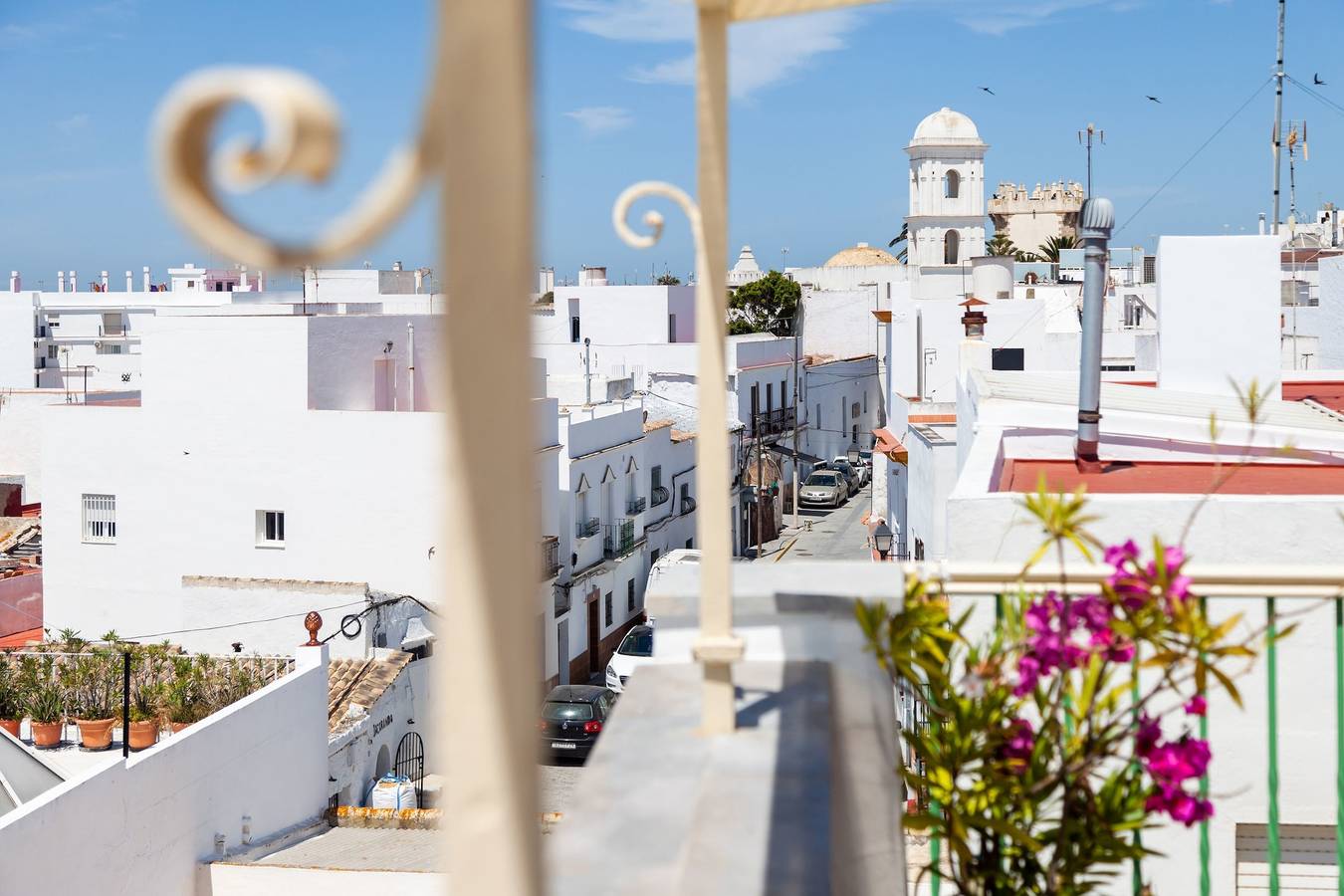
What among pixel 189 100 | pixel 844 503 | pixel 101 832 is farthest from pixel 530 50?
pixel 844 503

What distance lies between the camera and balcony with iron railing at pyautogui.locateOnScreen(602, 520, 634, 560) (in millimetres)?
27062

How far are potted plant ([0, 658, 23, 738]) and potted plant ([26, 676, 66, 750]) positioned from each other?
0.39ft

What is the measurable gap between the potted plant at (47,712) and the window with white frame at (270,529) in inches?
308

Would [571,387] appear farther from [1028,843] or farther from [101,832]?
[1028,843]

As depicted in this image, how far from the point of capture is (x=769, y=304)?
50281mm

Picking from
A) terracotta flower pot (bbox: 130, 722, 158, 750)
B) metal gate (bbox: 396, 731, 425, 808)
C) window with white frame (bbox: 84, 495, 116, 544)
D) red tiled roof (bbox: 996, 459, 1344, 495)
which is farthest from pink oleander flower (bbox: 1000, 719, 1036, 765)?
window with white frame (bbox: 84, 495, 116, 544)

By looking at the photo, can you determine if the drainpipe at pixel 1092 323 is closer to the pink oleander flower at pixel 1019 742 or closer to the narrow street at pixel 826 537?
the pink oleander flower at pixel 1019 742

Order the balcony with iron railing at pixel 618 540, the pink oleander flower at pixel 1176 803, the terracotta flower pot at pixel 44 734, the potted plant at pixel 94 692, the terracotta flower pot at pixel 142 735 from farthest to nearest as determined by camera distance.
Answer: the balcony with iron railing at pixel 618 540, the potted plant at pixel 94 692, the terracotta flower pot at pixel 44 734, the terracotta flower pot at pixel 142 735, the pink oleander flower at pixel 1176 803

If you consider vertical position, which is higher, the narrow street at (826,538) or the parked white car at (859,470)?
the parked white car at (859,470)

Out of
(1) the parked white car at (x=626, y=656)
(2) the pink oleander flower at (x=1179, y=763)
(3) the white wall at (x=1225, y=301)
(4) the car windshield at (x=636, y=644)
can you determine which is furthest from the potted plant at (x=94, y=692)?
(2) the pink oleander flower at (x=1179, y=763)

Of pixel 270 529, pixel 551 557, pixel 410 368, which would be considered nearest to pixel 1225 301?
pixel 551 557

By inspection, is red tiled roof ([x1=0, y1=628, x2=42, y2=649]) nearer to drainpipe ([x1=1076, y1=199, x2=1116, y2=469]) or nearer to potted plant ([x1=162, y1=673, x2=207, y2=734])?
potted plant ([x1=162, y1=673, x2=207, y2=734])

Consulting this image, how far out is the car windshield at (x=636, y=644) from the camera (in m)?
22.7

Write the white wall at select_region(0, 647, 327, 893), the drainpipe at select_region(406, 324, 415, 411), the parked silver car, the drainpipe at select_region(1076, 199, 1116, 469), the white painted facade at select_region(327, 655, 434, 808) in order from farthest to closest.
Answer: the parked silver car < the drainpipe at select_region(406, 324, 415, 411) < the white painted facade at select_region(327, 655, 434, 808) < the white wall at select_region(0, 647, 327, 893) < the drainpipe at select_region(1076, 199, 1116, 469)
